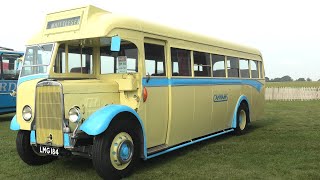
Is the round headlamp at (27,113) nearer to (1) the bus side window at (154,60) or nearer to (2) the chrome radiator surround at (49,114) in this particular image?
(2) the chrome radiator surround at (49,114)

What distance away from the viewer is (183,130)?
8.19m

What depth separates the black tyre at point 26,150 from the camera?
6934 mm

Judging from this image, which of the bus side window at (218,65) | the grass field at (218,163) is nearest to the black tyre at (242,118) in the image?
the grass field at (218,163)

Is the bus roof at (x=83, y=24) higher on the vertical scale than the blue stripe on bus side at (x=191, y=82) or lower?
higher

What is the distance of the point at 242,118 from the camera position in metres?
11.6

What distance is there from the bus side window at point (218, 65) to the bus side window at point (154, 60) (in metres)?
2.45

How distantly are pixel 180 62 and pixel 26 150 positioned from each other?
3584 millimetres

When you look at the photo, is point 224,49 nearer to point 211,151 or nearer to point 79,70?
point 211,151

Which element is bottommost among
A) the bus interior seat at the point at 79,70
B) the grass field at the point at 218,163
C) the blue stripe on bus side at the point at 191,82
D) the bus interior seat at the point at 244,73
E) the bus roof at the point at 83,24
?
the grass field at the point at 218,163

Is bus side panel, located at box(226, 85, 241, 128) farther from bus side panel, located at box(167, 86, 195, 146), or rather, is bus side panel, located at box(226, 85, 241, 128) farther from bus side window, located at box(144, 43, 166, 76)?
bus side window, located at box(144, 43, 166, 76)

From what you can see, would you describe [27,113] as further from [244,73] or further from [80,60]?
[244,73]

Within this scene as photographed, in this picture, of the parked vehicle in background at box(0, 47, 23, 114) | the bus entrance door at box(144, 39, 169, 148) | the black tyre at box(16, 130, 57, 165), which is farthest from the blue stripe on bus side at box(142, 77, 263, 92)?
the parked vehicle in background at box(0, 47, 23, 114)

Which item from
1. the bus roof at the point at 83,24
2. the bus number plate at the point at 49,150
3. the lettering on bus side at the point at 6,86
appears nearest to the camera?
the bus number plate at the point at 49,150

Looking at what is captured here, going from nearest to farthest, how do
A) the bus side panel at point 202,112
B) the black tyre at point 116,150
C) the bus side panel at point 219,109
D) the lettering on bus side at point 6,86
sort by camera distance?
1. the black tyre at point 116,150
2. the bus side panel at point 202,112
3. the bus side panel at point 219,109
4. the lettering on bus side at point 6,86
